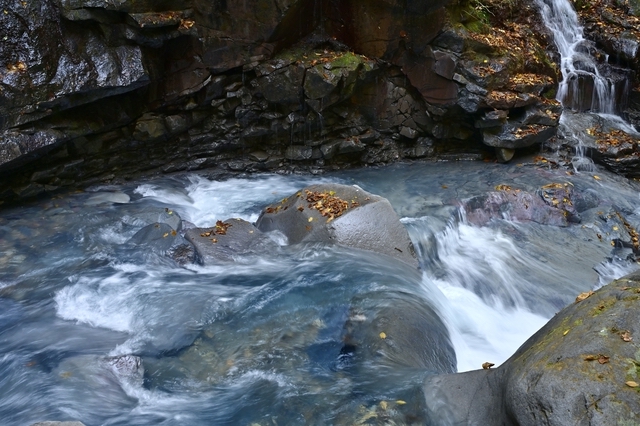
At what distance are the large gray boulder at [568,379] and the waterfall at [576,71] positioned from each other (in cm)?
1010

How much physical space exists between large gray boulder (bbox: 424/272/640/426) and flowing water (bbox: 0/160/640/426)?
1.34 ft

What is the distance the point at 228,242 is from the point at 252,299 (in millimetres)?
1511

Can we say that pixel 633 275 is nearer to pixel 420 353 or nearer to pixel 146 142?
pixel 420 353

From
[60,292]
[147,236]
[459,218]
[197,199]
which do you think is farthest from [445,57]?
[60,292]

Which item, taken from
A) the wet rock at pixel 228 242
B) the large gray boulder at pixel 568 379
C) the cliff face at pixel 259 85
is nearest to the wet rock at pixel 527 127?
the cliff face at pixel 259 85

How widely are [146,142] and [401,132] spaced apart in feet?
18.7

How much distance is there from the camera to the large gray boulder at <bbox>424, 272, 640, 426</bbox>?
3230 millimetres

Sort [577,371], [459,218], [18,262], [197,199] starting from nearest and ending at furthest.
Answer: [577,371], [18,262], [459,218], [197,199]

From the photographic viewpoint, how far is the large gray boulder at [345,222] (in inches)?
296

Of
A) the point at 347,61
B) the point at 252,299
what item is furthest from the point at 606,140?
the point at 252,299

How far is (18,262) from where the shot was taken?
7.38 m

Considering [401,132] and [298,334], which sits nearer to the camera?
[298,334]

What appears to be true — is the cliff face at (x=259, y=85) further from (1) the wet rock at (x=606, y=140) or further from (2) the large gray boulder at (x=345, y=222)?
(2) the large gray boulder at (x=345, y=222)

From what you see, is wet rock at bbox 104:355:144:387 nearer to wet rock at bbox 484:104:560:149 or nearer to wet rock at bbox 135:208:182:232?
wet rock at bbox 135:208:182:232
